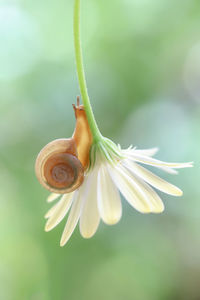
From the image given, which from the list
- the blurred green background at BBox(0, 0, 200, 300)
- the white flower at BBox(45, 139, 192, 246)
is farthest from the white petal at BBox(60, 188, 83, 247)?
the blurred green background at BBox(0, 0, 200, 300)

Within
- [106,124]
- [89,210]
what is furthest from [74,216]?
[106,124]

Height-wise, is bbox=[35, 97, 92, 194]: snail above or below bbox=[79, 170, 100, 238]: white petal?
above

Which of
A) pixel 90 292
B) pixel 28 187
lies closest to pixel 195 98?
pixel 28 187

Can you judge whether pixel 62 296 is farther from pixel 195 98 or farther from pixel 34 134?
pixel 195 98

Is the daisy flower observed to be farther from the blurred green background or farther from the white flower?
the blurred green background

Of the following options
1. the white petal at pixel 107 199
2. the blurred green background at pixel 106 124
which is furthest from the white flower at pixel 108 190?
the blurred green background at pixel 106 124

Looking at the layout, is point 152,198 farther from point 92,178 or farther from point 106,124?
point 106,124
